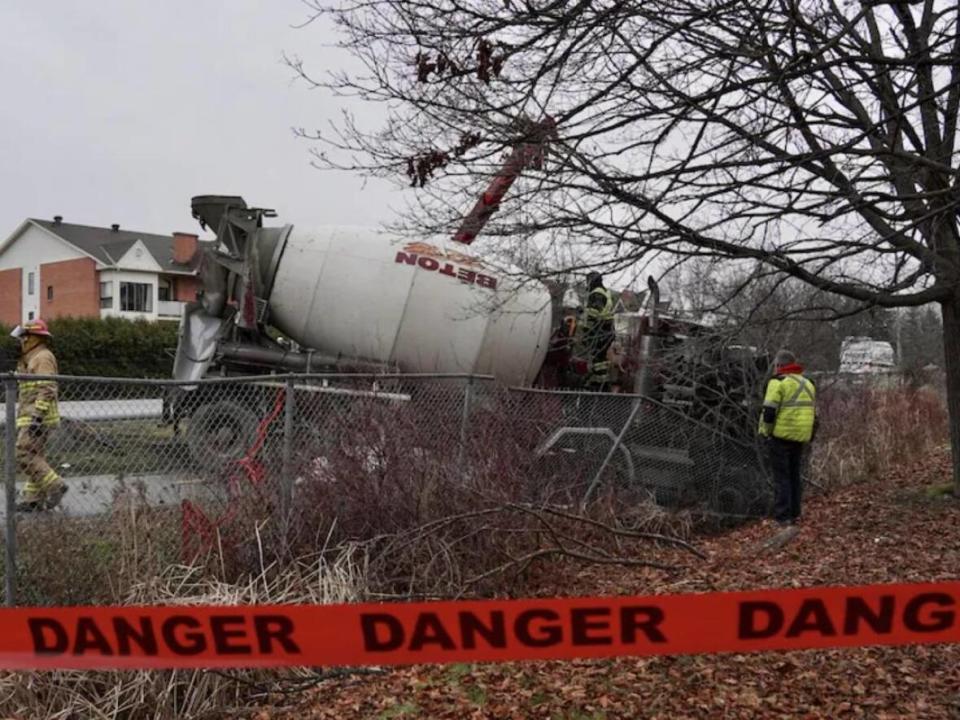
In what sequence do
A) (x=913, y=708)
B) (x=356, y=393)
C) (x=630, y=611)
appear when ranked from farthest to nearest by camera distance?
(x=356, y=393)
(x=913, y=708)
(x=630, y=611)

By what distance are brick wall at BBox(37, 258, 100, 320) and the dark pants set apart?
53.4 metres

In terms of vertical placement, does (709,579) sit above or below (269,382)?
below

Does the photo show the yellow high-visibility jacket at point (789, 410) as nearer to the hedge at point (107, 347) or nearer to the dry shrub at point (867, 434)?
the dry shrub at point (867, 434)

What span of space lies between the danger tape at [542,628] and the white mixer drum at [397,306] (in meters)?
6.82

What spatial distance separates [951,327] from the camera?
834 centimetres

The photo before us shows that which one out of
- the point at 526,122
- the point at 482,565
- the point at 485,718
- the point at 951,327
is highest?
the point at 526,122

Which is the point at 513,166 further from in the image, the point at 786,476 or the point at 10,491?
the point at 786,476

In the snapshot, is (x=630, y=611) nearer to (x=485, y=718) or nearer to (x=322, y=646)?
(x=322, y=646)

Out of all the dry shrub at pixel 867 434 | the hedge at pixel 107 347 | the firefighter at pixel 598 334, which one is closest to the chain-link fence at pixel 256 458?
the firefighter at pixel 598 334


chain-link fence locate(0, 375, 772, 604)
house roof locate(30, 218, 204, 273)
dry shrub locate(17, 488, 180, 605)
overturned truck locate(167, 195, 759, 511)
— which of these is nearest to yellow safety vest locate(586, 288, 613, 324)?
overturned truck locate(167, 195, 759, 511)

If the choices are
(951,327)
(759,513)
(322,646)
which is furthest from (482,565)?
(951,327)

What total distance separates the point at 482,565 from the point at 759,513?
176 inches

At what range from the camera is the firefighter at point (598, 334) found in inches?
387

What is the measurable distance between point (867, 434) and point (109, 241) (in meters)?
55.8
